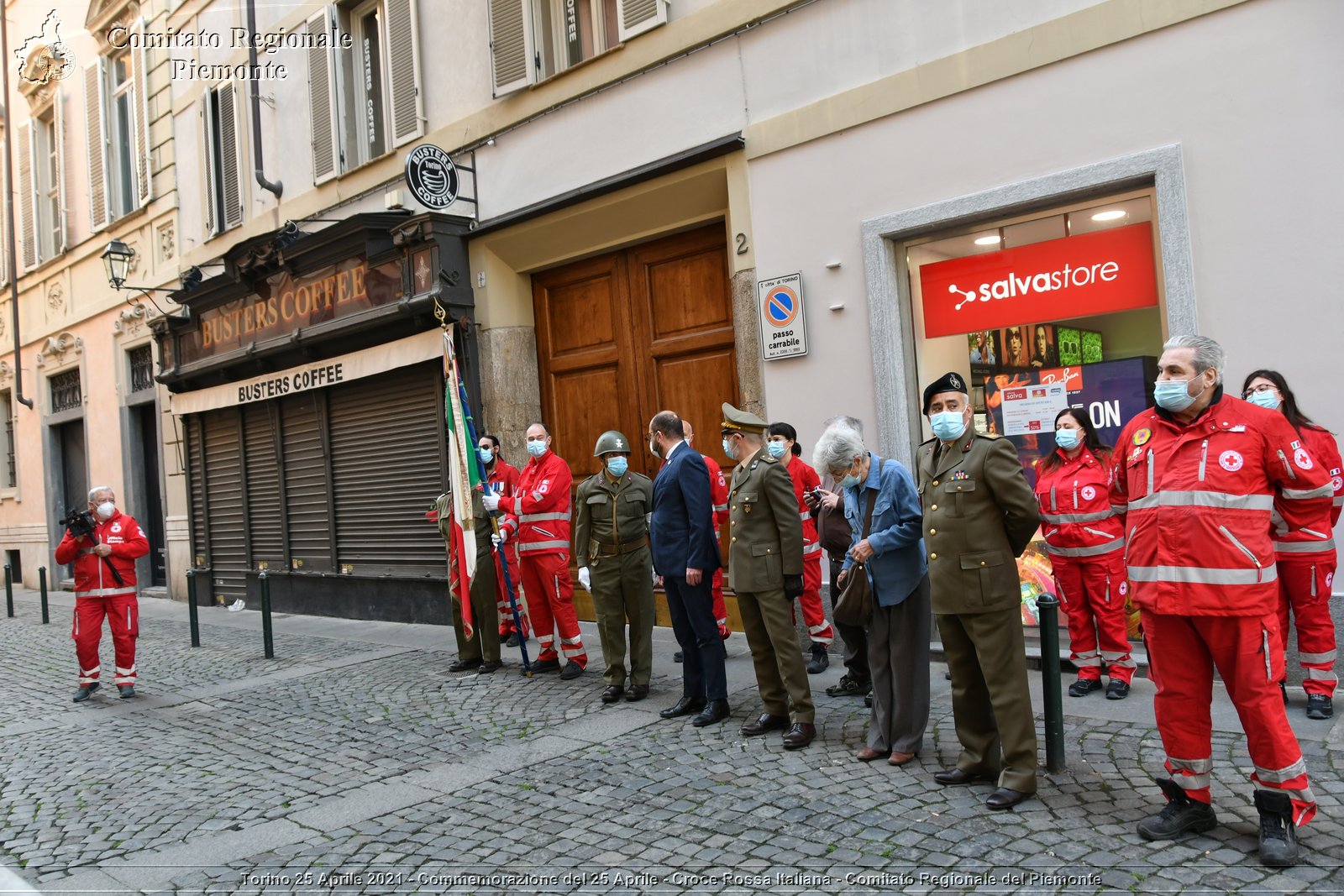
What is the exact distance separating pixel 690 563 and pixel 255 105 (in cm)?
1027

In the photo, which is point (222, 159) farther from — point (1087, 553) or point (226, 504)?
point (1087, 553)

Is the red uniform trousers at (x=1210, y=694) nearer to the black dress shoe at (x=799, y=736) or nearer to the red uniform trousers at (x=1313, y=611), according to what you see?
the red uniform trousers at (x=1313, y=611)

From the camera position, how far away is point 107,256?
49.7ft

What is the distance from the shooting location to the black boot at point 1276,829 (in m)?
3.71

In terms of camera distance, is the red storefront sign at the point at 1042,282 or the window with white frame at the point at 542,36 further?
the window with white frame at the point at 542,36

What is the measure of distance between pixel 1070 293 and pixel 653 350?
424 cm

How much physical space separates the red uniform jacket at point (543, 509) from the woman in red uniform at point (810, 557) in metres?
1.76

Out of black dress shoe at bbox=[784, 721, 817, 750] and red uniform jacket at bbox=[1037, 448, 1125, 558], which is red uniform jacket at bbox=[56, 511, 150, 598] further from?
red uniform jacket at bbox=[1037, 448, 1125, 558]

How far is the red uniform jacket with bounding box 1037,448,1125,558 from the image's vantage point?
6.29 meters

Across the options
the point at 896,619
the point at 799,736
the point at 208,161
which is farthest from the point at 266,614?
the point at 208,161

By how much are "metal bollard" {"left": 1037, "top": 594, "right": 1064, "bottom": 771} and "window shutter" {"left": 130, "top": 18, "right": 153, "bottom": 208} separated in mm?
16600

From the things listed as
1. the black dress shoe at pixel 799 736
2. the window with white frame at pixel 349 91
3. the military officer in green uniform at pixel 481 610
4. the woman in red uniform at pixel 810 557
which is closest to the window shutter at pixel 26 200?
the window with white frame at pixel 349 91

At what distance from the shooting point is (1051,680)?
15.8 feet

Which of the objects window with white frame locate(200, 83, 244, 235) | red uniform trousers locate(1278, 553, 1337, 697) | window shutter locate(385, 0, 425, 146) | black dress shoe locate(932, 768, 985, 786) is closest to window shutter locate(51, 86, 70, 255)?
window with white frame locate(200, 83, 244, 235)
